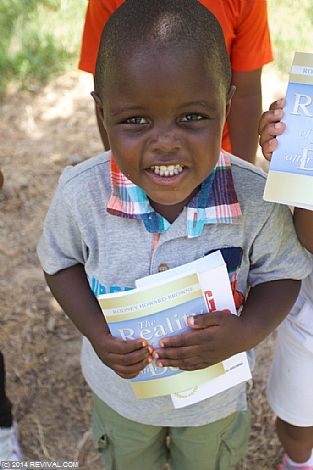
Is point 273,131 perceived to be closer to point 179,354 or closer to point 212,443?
point 179,354

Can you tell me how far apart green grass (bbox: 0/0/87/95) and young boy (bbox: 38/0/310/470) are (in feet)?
9.43

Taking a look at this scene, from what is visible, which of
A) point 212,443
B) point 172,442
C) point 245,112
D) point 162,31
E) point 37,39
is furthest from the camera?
point 37,39

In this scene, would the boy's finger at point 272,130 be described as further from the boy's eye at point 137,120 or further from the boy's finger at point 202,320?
the boy's finger at point 202,320

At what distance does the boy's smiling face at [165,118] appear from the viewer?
3.64 ft

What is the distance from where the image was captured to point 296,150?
1215 millimetres

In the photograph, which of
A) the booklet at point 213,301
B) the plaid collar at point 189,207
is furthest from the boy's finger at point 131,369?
the plaid collar at point 189,207

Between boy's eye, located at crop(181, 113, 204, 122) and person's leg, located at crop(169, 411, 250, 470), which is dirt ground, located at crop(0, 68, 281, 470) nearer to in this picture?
person's leg, located at crop(169, 411, 250, 470)

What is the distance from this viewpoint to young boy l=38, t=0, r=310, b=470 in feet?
3.72

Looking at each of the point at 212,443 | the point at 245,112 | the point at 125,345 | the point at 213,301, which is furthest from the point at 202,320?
the point at 245,112

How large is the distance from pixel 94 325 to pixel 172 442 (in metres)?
0.58

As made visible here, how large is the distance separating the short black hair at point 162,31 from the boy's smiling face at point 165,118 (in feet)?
0.06

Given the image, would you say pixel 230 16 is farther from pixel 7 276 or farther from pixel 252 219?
pixel 7 276

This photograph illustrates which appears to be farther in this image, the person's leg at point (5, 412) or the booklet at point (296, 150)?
the person's leg at point (5, 412)

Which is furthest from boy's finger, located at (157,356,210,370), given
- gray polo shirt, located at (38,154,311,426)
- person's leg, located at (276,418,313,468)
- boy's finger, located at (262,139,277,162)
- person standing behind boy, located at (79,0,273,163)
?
person standing behind boy, located at (79,0,273,163)
